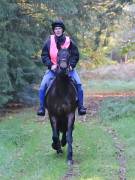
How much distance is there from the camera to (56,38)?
11.1 m

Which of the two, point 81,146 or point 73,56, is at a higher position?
point 73,56

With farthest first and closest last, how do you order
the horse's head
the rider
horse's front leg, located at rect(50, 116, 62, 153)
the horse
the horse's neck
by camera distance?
horse's front leg, located at rect(50, 116, 62, 153) → the rider → the horse's neck → the horse → the horse's head

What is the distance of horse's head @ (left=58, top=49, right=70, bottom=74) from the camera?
10.2 metres

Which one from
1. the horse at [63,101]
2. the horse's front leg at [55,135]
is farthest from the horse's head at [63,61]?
the horse's front leg at [55,135]

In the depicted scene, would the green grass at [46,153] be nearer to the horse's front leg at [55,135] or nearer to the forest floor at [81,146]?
the forest floor at [81,146]

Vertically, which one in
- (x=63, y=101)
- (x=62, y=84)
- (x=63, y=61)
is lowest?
(x=63, y=101)

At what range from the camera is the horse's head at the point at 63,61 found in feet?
33.3

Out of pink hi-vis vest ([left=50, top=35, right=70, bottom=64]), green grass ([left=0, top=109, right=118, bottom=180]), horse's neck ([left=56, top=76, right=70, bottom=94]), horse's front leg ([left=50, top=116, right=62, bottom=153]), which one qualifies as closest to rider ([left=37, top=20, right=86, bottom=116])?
pink hi-vis vest ([left=50, top=35, right=70, bottom=64])

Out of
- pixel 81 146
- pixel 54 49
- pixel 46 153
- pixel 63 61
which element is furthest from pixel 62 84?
pixel 81 146

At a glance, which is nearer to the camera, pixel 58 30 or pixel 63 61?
pixel 63 61

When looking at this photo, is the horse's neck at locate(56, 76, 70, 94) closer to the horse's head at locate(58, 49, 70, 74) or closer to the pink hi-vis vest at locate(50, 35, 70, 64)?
the horse's head at locate(58, 49, 70, 74)

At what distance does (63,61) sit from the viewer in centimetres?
1017

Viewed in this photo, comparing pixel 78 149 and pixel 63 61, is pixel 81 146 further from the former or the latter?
pixel 63 61

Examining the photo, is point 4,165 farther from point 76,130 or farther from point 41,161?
point 76,130
